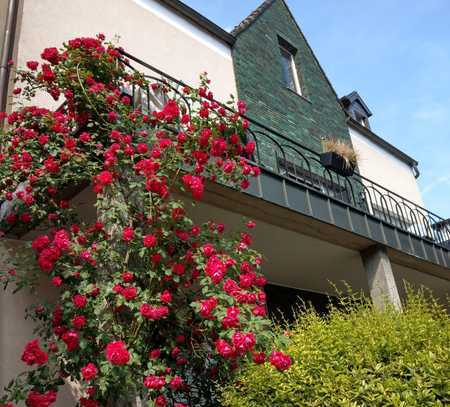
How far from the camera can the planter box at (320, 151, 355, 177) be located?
296 inches

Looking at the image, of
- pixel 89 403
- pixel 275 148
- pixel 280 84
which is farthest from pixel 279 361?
pixel 280 84

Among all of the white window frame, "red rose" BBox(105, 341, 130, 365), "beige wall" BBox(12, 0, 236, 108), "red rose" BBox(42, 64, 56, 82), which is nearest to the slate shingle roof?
"beige wall" BBox(12, 0, 236, 108)

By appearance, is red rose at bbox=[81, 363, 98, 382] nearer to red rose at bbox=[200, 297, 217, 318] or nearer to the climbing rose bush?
the climbing rose bush

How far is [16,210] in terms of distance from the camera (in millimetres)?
4336

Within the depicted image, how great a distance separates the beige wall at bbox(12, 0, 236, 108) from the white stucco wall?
15.8ft

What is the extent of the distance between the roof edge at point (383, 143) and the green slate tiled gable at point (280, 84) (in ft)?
2.18

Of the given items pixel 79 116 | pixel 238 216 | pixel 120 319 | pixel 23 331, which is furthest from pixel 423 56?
pixel 23 331

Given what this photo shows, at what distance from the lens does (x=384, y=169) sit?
13.3 meters

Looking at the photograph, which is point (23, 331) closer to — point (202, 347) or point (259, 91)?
point (202, 347)

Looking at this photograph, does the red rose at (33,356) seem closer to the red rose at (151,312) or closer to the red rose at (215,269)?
the red rose at (151,312)

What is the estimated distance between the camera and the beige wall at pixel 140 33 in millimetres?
6219

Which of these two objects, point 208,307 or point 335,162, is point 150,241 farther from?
point 335,162

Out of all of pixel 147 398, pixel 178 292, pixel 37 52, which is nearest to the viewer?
pixel 147 398

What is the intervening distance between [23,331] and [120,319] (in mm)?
1729
